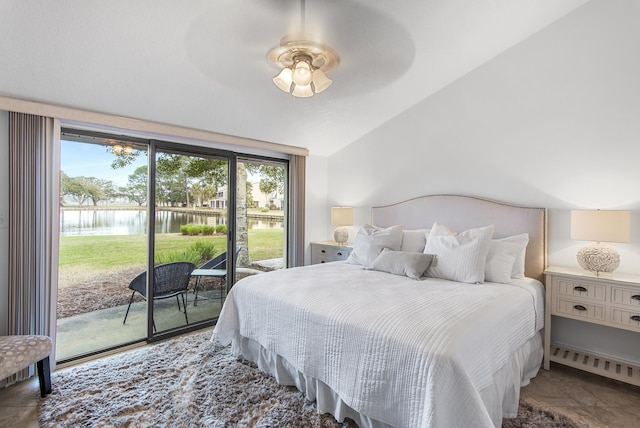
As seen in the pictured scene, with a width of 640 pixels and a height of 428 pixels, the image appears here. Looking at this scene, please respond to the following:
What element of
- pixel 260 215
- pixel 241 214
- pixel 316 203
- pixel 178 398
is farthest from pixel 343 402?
pixel 316 203

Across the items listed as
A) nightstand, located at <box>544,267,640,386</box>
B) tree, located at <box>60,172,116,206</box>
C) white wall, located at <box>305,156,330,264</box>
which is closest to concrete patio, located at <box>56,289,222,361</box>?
tree, located at <box>60,172,116,206</box>

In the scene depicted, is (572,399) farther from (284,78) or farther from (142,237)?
(142,237)

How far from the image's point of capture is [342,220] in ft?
14.2

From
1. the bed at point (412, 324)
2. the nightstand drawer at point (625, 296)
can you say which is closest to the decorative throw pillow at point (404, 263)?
the bed at point (412, 324)

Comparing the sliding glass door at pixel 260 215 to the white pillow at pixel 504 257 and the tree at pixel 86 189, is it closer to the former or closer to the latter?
the tree at pixel 86 189

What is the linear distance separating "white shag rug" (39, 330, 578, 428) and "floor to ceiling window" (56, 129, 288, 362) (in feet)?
1.90

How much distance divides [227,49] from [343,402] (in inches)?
100

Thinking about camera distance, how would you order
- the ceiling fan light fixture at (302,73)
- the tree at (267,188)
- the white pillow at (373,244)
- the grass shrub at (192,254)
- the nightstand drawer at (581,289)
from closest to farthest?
the ceiling fan light fixture at (302,73) → the nightstand drawer at (581,289) → the white pillow at (373,244) → the grass shrub at (192,254) → the tree at (267,188)

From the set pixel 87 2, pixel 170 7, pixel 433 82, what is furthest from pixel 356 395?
pixel 433 82

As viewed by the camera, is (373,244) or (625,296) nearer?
(625,296)

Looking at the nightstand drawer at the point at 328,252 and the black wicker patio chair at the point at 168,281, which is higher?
the nightstand drawer at the point at 328,252

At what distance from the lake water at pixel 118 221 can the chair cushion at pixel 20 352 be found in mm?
1320

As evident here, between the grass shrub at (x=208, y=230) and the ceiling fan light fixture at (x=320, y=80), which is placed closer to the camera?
the ceiling fan light fixture at (x=320, y=80)

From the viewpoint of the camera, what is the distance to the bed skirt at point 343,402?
5.75 ft
